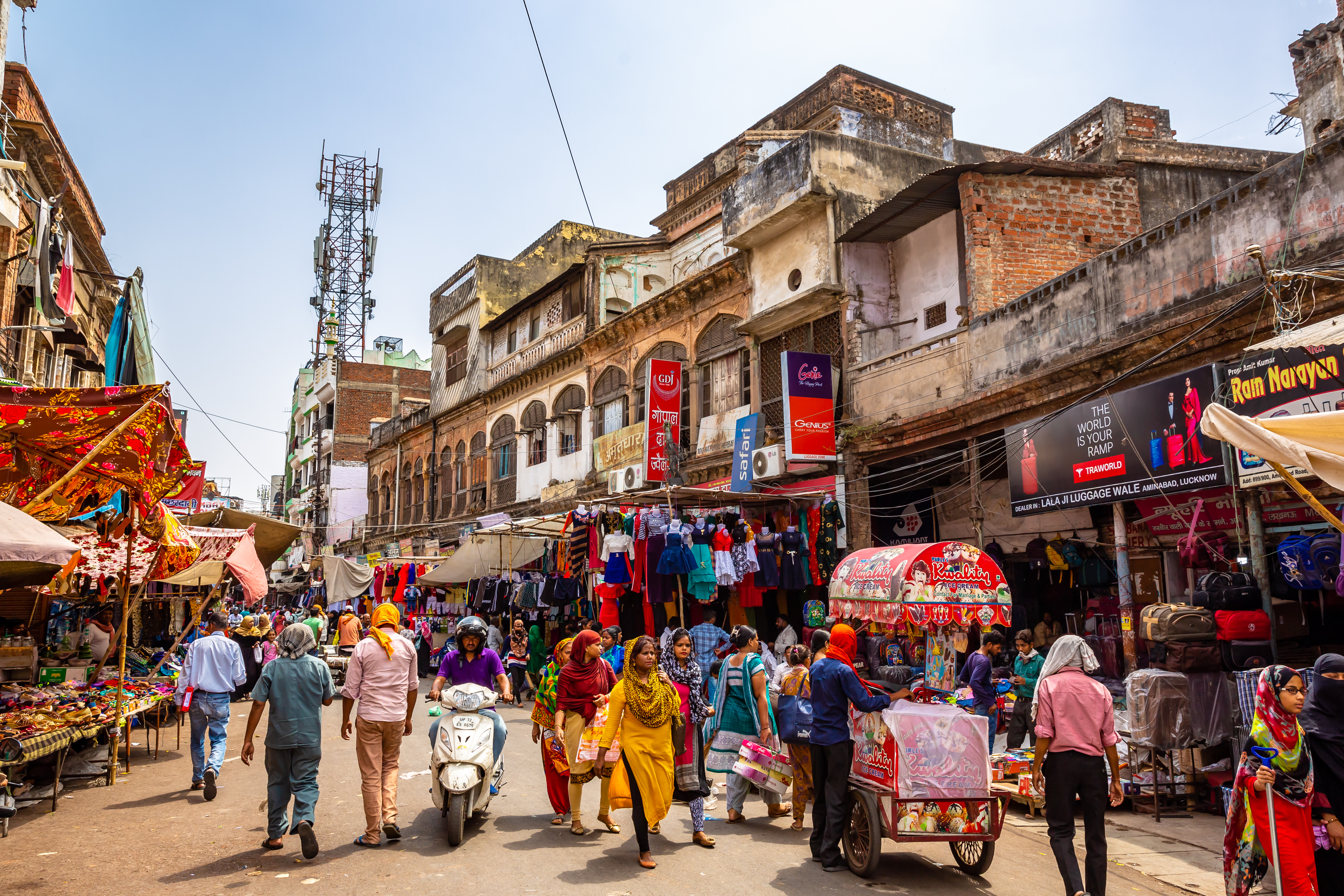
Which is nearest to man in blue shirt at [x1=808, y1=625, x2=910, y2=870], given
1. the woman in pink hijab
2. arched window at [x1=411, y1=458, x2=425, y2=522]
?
the woman in pink hijab

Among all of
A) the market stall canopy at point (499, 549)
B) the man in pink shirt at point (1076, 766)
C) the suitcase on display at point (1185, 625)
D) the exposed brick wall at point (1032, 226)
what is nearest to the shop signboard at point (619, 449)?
the market stall canopy at point (499, 549)

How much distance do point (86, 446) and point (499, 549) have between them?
465 inches

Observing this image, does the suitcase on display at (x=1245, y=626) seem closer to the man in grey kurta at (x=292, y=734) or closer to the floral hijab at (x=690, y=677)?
the floral hijab at (x=690, y=677)

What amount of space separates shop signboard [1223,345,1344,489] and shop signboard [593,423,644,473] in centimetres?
1343

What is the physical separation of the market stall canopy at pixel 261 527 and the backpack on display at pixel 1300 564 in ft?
47.4

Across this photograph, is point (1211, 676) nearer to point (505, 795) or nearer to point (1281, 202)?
point (1281, 202)

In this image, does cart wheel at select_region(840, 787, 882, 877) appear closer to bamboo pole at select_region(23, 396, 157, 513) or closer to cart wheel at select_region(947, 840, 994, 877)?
cart wheel at select_region(947, 840, 994, 877)

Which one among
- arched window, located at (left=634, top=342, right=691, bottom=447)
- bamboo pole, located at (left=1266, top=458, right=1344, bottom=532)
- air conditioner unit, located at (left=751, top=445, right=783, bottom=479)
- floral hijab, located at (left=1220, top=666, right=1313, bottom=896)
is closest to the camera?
floral hijab, located at (left=1220, top=666, right=1313, bottom=896)

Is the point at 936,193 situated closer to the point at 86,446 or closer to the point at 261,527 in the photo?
the point at 86,446

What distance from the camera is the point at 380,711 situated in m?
6.76

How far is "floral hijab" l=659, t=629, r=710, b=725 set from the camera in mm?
7504

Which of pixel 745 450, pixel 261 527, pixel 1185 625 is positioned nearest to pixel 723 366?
pixel 745 450

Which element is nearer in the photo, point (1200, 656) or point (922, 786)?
point (922, 786)

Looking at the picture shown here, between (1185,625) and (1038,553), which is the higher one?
(1038,553)
